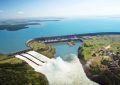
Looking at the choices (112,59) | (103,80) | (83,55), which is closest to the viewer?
(103,80)

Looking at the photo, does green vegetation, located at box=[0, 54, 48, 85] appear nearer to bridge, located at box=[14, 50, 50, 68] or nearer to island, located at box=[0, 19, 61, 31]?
bridge, located at box=[14, 50, 50, 68]

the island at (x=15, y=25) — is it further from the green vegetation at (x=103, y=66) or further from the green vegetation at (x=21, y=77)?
the green vegetation at (x=21, y=77)

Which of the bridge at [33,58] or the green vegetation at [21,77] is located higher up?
the green vegetation at [21,77]

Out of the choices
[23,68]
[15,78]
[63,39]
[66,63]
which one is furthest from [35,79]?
[63,39]

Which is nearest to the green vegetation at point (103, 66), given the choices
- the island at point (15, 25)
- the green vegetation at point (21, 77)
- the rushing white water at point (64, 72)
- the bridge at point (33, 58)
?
the rushing white water at point (64, 72)

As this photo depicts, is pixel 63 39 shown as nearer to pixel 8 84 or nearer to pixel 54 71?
pixel 54 71

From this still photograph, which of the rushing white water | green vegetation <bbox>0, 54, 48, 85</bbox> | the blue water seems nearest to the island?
the blue water
